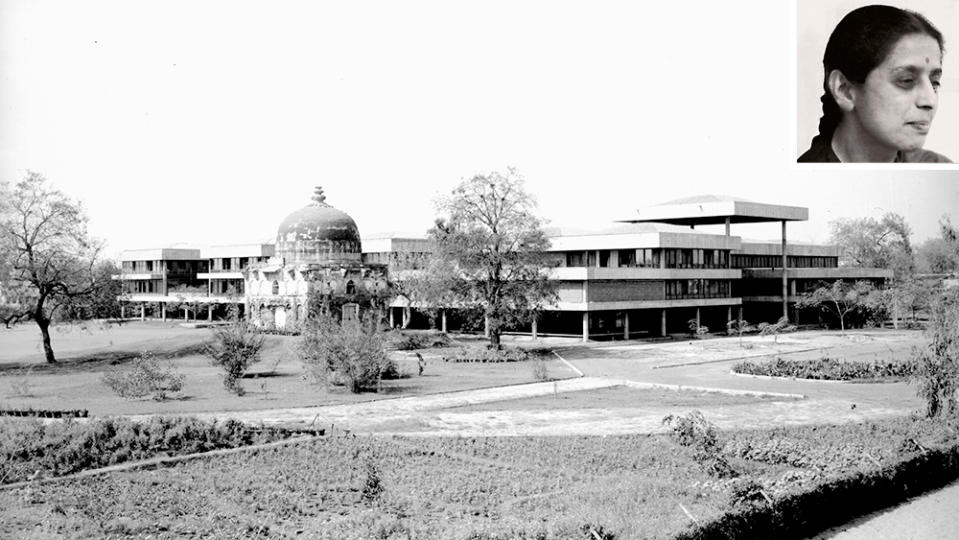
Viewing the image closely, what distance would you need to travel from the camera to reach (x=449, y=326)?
76.0 metres

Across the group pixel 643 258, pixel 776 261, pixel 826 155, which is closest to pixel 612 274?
pixel 643 258

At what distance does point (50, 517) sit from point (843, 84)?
62.5 feet

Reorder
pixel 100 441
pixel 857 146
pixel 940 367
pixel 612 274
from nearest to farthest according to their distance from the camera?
pixel 857 146
pixel 100 441
pixel 940 367
pixel 612 274

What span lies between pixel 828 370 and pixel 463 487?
27.2 metres

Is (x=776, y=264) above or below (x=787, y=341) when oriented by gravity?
above

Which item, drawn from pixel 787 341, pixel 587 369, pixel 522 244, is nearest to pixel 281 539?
pixel 587 369

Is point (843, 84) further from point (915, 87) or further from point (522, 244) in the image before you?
point (522, 244)

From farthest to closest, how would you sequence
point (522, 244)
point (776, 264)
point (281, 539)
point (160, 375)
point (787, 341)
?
point (776, 264)
point (787, 341)
point (522, 244)
point (160, 375)
point (281, 539)

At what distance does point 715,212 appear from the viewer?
73875 millimetres

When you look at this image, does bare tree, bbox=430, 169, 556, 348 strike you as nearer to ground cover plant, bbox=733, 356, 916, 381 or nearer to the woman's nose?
ground cover plant, bbox=733, 356, 916, 381

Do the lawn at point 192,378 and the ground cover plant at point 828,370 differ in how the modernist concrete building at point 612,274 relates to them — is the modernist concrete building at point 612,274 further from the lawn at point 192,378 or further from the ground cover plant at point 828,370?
the ground cover plant at point 828,370

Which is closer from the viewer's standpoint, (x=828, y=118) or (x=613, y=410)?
(x=828, y=118)

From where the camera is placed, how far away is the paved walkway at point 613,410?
94.9 ft

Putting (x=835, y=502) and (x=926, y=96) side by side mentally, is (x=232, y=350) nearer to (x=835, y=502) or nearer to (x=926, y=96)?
(x=835, y=502)
